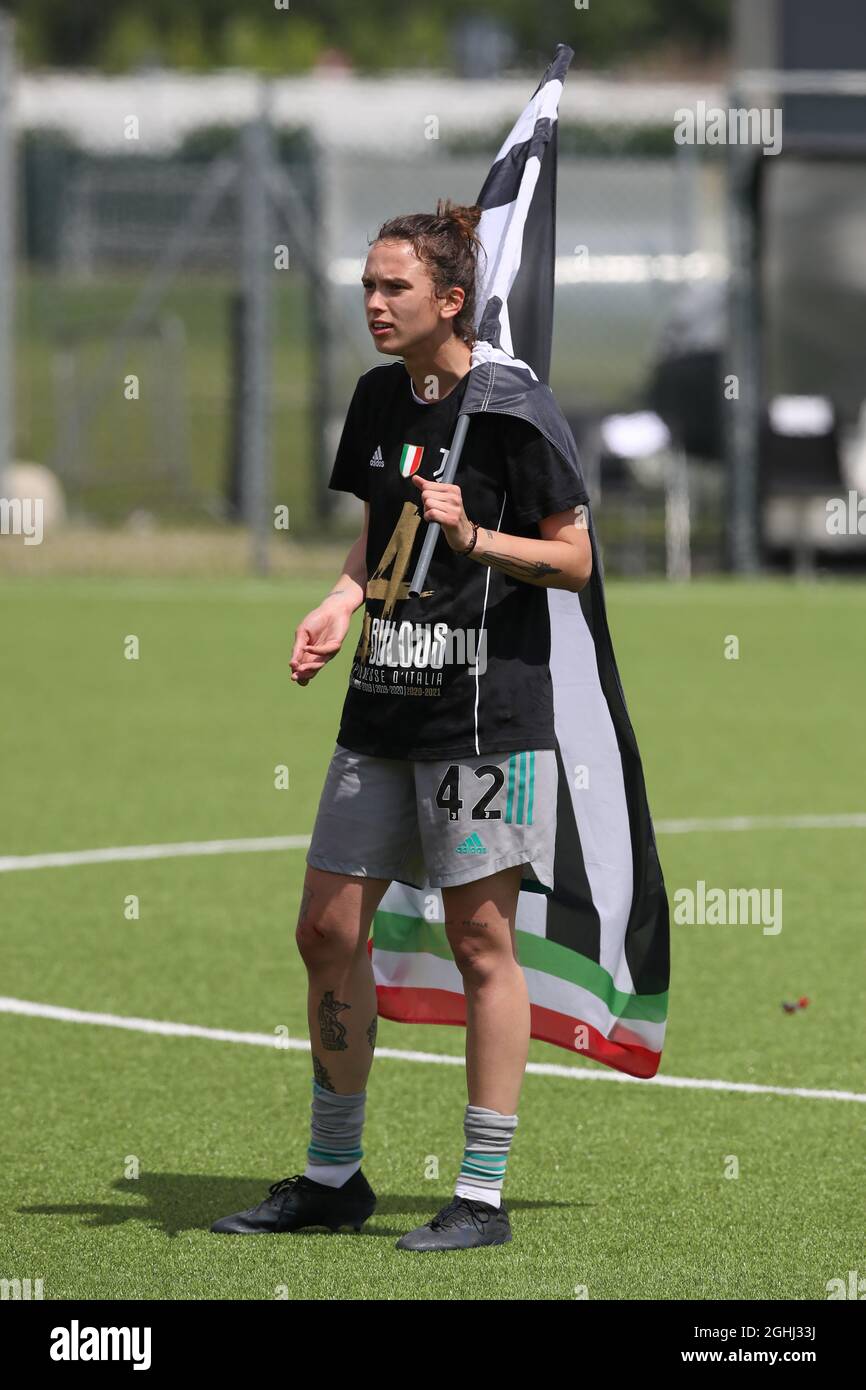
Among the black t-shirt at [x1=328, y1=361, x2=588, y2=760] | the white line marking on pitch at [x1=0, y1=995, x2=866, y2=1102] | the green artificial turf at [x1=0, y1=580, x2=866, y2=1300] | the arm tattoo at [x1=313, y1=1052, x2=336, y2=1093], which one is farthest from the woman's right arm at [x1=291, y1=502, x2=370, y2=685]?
the white line marking on pitch at [x1=0, y1=995, x2=866, y2=1102]

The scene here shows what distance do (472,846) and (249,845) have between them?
15.7 ft

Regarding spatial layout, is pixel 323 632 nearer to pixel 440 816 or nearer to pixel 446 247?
pixel 440 816

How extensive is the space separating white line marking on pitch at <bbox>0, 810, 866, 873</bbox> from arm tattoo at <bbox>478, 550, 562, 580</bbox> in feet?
15.3

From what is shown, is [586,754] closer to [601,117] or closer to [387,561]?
[387,561]

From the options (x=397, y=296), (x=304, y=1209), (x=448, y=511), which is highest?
(x=397, y=296)

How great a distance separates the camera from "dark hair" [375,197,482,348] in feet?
16.4

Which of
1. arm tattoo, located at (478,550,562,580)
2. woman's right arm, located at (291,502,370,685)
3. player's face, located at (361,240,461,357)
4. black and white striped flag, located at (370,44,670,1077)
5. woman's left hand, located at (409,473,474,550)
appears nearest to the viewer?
woman's left hand, located at (409,473,474,550)

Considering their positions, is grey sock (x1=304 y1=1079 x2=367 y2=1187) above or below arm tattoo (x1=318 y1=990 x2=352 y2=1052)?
below

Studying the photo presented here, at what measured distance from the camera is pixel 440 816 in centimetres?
499

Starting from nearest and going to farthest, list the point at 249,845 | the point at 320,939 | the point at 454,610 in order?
the point at 454,610 < the point at 320,939 < the point at 249,845

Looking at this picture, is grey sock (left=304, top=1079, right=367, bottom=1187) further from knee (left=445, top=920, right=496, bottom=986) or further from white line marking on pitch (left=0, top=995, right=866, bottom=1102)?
white line marking on pitch (left=0, top=995, right=866, bottom=1102)

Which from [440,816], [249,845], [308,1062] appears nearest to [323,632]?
[440,816]

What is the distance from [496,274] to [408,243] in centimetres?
26
